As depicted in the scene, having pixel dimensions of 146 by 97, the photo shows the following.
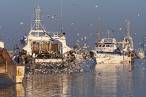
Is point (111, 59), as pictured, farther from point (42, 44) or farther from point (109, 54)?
point (42, 44)

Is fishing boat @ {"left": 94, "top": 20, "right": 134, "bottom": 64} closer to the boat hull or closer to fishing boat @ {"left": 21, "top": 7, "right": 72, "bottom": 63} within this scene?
the boat hull

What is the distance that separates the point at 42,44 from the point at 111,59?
57.6m

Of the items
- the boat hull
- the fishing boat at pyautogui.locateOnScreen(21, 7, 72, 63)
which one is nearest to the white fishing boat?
the boat hull

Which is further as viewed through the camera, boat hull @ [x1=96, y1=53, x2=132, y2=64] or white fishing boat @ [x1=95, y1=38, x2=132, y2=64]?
white fishing boat @ [x1=95, y1=38, x2=132, y2=64]

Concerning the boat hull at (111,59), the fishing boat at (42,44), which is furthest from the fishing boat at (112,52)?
the fishing boat at (42,44)

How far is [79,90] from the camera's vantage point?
48.4 metres

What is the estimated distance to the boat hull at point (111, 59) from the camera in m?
144

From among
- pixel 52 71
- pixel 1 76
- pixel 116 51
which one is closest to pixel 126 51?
pixel 116 51

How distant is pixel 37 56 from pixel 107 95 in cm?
4304

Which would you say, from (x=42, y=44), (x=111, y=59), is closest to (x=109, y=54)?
(x=111, y=59)

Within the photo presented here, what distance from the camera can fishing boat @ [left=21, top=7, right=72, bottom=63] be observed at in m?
87.9

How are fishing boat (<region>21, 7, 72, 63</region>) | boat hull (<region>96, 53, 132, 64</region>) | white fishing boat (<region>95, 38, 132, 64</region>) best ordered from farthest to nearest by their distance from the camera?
white fishing boat (<region>95, 38, 132, 64</region>)
boat hull (<region>96, 53, 132, 64</region>)
fishing boat (<region>21, 7, 72, 63</region>)

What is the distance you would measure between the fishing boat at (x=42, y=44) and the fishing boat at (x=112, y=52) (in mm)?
50151

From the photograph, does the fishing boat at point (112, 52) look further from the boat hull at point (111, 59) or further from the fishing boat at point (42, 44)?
the fishing boat at point (42, 44)
